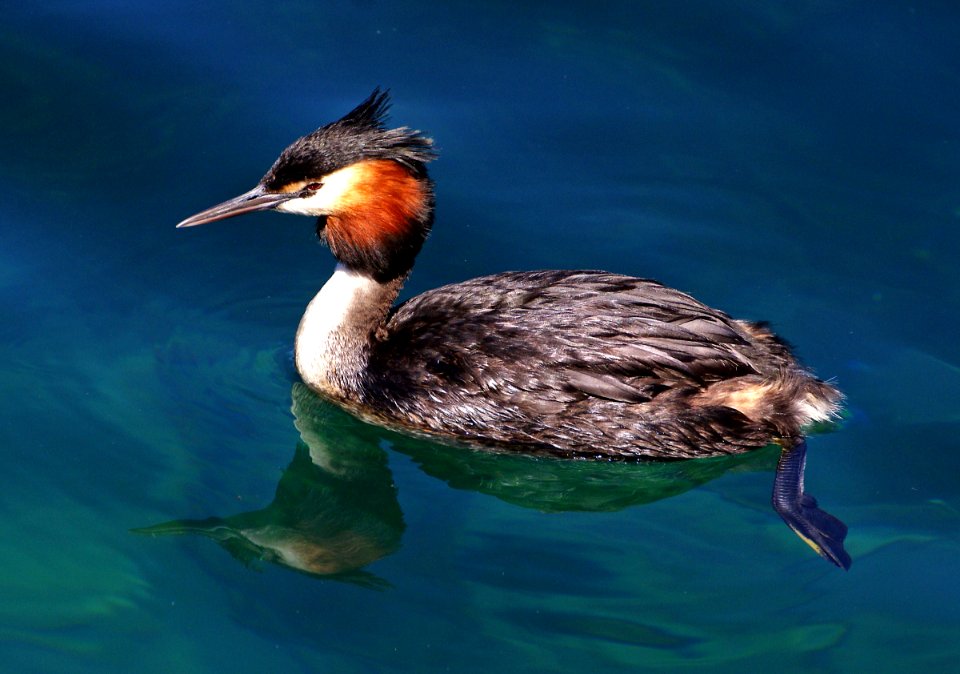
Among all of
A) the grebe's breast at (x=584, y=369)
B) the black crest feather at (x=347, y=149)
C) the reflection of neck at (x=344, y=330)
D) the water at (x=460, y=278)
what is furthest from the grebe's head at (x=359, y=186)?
the water at (x=460, y=278)

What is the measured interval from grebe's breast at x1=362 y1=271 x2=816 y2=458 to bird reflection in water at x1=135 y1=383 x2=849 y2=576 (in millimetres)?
113

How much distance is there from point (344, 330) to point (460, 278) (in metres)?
1.03

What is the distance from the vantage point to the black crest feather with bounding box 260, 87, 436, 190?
22.4ft

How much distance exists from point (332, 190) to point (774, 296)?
2.68 metres

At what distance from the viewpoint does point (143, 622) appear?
19.3 ft

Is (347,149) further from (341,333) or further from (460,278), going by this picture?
(460,278)

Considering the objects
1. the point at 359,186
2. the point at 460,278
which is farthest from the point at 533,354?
the point at 460,278

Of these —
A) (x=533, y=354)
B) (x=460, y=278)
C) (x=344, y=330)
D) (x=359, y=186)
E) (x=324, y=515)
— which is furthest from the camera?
(x=460, y=278)

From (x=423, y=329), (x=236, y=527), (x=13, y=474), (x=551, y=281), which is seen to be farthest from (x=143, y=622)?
(x=551, y=281)

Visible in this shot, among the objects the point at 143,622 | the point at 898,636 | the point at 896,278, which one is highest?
the point at 896,278

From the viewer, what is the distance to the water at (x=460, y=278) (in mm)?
5953

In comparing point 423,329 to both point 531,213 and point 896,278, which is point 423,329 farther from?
point 896,278

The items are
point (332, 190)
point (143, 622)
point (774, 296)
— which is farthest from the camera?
point (774, 296)

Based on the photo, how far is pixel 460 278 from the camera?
802 centimetres
